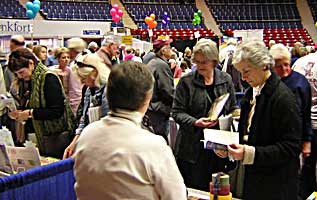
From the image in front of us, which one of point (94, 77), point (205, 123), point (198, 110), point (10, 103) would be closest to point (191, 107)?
point (198, 110)

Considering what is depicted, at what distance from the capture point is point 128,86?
1359mm

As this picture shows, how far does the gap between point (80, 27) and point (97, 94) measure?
13.5 meters

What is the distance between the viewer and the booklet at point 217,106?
8.44 ft

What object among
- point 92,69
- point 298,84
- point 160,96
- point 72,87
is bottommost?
point 160,96

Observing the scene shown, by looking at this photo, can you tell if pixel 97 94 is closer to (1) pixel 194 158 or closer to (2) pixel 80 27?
(1) pixel 194 158

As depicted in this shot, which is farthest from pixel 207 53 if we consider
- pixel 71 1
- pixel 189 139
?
pixel 71 1

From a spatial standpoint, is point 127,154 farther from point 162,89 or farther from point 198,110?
point 162,89

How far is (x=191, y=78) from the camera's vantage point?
109 inches

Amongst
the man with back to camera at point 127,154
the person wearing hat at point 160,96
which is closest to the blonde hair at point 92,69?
the man with back to camera at point 127,154

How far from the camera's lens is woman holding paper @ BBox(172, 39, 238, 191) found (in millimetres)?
2668

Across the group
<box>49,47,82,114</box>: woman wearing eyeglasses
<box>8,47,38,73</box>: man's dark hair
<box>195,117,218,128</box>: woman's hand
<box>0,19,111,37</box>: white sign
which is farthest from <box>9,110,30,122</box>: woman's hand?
<box>0,19,111,37</box>: white sign

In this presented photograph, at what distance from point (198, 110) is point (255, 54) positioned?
2.57 ft

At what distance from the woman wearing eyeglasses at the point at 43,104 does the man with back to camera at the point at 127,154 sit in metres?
1.53

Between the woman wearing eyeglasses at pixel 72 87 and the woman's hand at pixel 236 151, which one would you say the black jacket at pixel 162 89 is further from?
Result: the woman's hand at pixel 236 151
